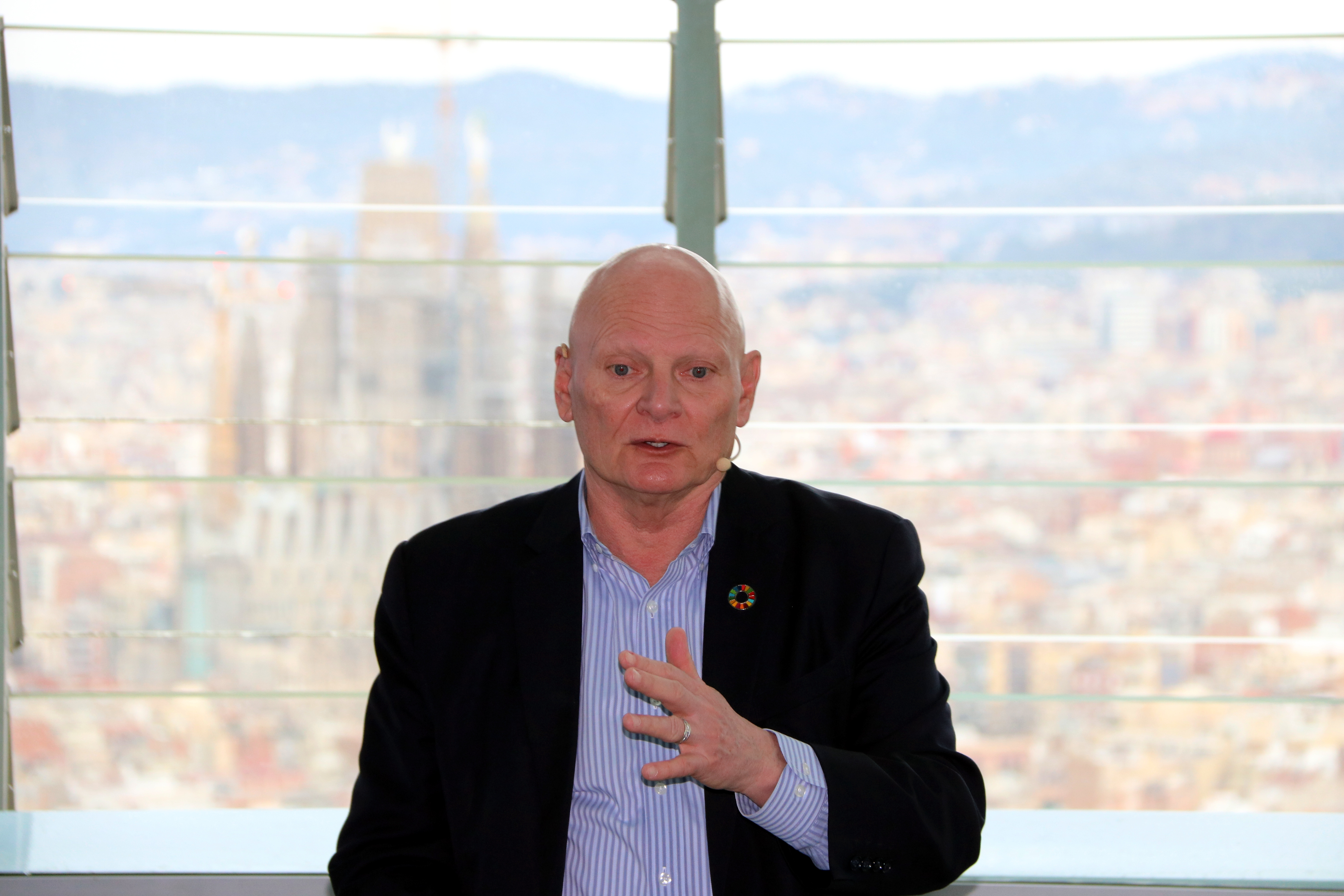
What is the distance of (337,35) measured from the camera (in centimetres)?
255

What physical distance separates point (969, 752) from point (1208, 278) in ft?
4.09

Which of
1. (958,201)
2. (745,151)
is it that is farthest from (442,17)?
(958,201)

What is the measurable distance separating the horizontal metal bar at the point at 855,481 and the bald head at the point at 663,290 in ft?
3.46

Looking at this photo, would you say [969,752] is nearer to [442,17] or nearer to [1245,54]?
[1245,54]

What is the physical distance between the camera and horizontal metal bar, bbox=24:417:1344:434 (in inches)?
101

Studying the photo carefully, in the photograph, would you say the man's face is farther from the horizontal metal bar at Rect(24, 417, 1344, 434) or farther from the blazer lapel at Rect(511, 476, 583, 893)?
the horizontal metal bar at Rect(24, 417, 1344, 434)

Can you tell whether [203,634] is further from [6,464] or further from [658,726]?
[658,726]

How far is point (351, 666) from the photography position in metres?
2.62

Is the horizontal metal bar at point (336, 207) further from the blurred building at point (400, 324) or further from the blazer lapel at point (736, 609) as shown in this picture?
the blazer lapel at point (736, 609)

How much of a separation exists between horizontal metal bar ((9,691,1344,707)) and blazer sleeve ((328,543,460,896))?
1158 mm

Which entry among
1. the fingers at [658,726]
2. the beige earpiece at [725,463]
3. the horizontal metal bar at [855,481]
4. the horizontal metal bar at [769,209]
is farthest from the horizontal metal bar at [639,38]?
the fingers at [658,726]

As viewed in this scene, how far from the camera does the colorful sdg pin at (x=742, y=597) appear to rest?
4.89 ft

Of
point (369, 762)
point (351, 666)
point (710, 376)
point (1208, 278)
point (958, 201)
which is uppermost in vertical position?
point (958, 201)

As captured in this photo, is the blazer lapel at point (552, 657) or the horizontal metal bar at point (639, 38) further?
the horizontal metal bar at point (639, 38)
